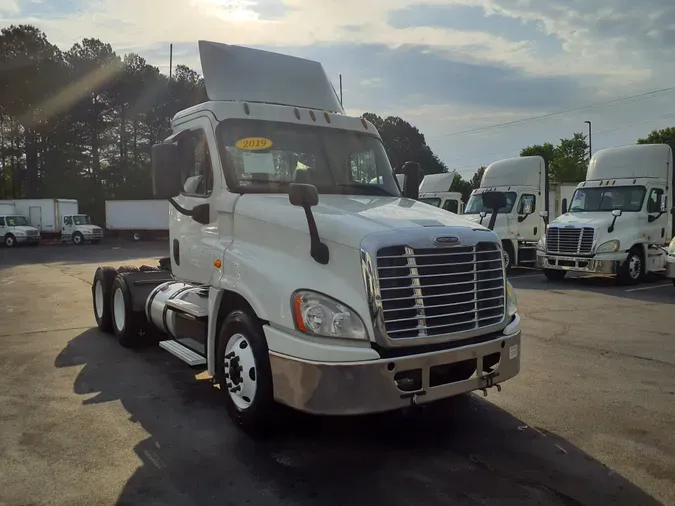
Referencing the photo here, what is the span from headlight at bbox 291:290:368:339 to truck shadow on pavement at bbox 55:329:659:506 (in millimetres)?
953

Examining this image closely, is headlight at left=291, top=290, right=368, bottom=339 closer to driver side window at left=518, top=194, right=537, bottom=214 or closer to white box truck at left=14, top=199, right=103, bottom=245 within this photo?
driver side window at left=518, top=194, right=537, bottom=214

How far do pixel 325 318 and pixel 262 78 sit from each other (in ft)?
10.4

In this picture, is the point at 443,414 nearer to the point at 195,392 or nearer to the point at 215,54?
the point at 195,392

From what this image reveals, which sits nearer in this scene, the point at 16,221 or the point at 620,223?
the point at 620,223

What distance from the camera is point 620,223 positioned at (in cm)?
1502

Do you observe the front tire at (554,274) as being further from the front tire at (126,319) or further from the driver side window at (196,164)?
the driver side window at (196,164)

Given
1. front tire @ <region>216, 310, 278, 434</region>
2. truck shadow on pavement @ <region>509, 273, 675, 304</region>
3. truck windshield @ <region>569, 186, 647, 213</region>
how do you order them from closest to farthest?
front tire @ <region>216, 310, 278, 434</region>, truck shadow on pavement @ <region>509, 273, 675, 304</region>, truck windshield @ <region>569, 186, 647, 213</region>

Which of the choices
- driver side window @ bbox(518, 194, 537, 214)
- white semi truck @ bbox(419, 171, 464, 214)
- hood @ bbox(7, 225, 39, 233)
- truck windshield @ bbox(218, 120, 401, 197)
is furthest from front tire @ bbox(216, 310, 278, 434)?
hood @ bbox(7, 225, 39, 233)

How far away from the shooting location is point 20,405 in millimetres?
5520

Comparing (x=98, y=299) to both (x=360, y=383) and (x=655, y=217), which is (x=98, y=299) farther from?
(x=655, y=217)

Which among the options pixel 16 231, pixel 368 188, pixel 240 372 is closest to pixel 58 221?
pixel 16 231

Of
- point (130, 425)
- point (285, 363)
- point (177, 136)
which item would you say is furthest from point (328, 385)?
point (177, 136)

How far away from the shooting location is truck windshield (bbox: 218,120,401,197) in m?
5.28

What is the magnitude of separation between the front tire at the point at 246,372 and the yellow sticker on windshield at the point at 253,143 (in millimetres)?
1587
